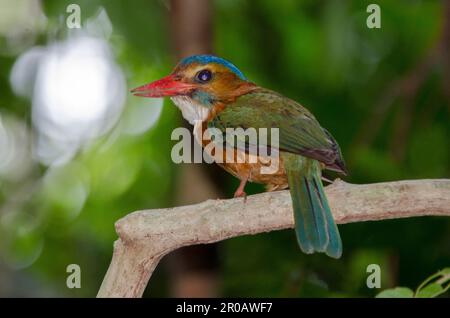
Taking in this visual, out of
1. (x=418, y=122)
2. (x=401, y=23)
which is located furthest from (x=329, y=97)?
(x=401, y=23)

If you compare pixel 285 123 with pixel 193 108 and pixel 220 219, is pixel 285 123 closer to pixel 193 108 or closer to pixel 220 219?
pixel 193 108

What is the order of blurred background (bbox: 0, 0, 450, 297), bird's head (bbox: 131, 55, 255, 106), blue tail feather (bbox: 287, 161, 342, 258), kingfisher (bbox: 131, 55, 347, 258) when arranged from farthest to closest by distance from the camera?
blurred background (bbox: 0, 0, 450, 297), bird's head (bbox: 131, 55, 255, 106), kingfisher (bbox: 131, 55, 347, 258), blue tail feather (bbox: 287, 161, 342, 258)

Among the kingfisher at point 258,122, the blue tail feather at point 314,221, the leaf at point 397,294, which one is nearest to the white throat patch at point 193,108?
the kingfisher at point 258,122

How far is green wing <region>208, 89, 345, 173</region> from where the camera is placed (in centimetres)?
299

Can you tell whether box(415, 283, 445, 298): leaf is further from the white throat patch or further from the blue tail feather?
the white throat patch

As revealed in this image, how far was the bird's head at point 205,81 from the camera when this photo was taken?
3225 mm

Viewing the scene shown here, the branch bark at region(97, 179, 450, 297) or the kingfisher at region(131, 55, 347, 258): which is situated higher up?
the kingfisher at region(131, 55, 347, 258)

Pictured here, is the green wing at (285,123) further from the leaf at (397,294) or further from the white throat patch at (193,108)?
the leaf at (397,294)

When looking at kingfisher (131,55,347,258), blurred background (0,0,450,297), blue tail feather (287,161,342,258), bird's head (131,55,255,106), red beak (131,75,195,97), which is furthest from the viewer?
blurred background (0,0,450,297)

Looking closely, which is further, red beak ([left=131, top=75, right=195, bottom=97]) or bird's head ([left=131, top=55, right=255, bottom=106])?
bird's head ([left=131, top=55, right=255, bottom=106])

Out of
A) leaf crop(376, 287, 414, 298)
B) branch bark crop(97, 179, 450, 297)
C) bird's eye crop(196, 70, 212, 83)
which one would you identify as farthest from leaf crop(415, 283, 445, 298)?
bird's eye crop(196, 70, 212, 83)

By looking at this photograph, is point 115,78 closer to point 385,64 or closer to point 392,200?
point 385,64

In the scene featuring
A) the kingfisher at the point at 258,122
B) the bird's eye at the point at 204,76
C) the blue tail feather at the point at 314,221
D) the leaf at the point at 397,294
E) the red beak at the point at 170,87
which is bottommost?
the leaf at the point at 397,294

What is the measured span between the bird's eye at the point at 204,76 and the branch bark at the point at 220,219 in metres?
0.61
